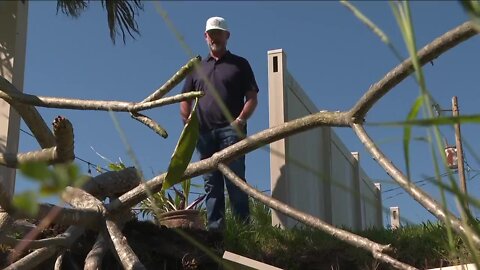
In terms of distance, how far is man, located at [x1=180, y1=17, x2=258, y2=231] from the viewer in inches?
174

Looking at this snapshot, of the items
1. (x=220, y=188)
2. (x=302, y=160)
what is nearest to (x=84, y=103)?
(x=220, y=188)

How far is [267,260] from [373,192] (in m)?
6.77

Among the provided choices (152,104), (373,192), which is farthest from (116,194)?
(373,192)

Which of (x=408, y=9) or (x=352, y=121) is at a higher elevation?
(x=352, y=121)

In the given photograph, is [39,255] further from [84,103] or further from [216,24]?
[216,24]

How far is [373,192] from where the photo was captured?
10.2 m

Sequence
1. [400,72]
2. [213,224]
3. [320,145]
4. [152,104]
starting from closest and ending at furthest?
[400,72] → [152,104] → [213,224] → [320,145]

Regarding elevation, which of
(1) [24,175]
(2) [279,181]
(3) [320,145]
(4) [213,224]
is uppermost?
(3) [320,145]

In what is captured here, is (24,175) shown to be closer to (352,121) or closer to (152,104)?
(352,121)

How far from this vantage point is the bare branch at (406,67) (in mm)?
1467

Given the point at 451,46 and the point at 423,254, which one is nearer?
the point at 451,46

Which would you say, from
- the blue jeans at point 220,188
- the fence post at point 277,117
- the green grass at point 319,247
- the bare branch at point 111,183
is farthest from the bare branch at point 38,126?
the fence post at point 277,117

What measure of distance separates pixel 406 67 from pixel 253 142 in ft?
3.86

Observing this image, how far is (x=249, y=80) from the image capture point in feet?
15.6
